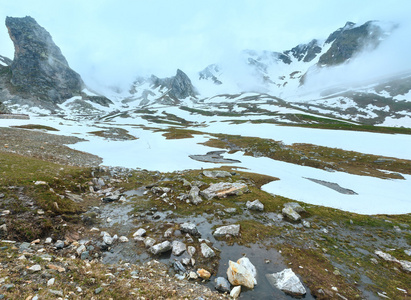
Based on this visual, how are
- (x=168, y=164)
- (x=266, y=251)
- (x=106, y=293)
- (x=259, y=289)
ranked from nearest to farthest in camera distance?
(x=106, y=293) < (x=259, y=289) < (x=266, y=251) < (x=168, y=164)

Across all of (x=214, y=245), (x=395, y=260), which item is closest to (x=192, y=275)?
(x=214, y=245)

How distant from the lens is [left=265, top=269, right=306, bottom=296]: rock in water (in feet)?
25.1

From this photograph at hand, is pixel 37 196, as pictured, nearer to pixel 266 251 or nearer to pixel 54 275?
pixel 54 275

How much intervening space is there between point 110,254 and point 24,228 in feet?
15.8

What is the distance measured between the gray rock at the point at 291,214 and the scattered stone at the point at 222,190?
4.47m

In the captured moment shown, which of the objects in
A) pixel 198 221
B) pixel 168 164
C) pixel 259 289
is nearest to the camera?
pixel 259 289

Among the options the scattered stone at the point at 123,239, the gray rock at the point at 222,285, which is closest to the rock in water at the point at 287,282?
the gray rock at the point at 222,285

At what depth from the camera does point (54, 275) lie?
20.0ft

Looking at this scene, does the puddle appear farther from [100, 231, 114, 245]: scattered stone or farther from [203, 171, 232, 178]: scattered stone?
[203, 171, 232, 178]: scattered stone

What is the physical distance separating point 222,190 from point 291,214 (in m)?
6.64

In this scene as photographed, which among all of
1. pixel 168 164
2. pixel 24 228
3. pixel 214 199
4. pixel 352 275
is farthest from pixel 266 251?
pixel 168 164

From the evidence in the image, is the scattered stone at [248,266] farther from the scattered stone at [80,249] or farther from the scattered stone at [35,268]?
the scattered stone at [35,268]

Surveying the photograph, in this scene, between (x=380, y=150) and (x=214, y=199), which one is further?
(x=380, y=150)

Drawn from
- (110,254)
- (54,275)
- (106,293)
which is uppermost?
(54,275)
